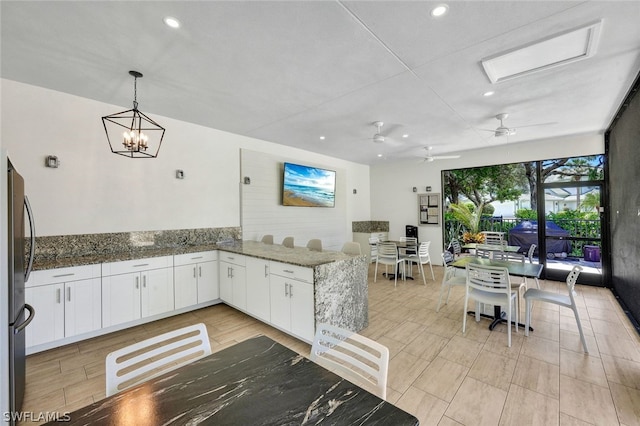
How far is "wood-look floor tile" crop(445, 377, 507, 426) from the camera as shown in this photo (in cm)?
186

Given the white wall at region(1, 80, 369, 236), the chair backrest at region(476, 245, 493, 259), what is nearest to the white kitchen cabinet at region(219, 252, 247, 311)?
the white wall at region(1, 80, 369, 236)

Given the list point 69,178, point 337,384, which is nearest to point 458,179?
point 337,384

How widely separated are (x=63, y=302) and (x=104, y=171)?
166cm

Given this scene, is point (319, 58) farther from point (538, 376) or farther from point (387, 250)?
point (387, 250)

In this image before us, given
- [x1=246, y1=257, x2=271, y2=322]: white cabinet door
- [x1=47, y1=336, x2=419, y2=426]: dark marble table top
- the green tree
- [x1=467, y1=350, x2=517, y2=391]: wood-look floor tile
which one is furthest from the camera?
the green tree

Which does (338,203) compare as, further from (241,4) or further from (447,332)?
(241,4)

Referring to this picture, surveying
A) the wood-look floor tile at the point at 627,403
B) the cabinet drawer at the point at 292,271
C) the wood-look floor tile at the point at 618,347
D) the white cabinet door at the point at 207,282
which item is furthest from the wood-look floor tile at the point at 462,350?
the white cabinet door at the point at 207,282

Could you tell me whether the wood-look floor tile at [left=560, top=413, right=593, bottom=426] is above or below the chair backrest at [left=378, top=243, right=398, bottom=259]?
below

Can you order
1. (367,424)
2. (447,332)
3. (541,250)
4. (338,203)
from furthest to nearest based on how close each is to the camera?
1. (338,203)
2. (541,250)
3. (447,332)
4. (367,424)

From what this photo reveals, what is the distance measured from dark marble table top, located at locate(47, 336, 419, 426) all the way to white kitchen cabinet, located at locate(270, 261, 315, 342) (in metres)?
1.51

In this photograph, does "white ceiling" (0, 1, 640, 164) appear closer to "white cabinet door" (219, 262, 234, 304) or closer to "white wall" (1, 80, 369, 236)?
"white wall" (1, 80, 369, 236)

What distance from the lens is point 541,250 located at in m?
5.60

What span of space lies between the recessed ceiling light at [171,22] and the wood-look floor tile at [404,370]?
133 inches

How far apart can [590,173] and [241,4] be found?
6.70 meters
